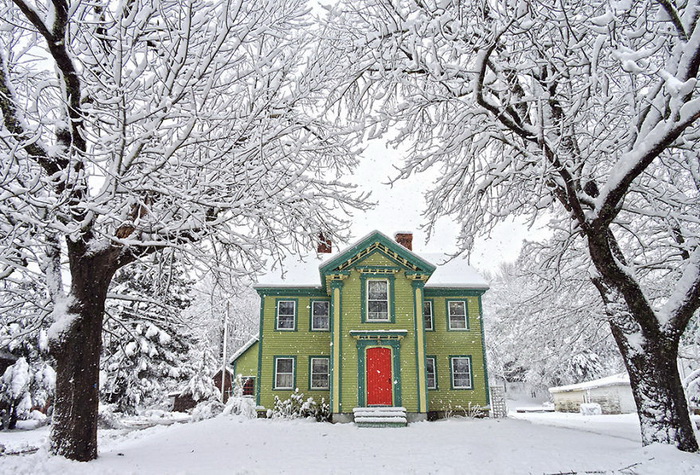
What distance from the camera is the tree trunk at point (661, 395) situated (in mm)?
7344

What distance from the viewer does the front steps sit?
16.4m

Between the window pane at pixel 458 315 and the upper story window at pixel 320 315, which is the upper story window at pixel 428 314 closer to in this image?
the window pane at pixel 458 315

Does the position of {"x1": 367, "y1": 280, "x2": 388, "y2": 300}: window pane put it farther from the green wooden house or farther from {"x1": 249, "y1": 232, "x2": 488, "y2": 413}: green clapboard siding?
{"x1": 249, "y1": 232, "x2": 488, "y2": 413}: green clapboard siding

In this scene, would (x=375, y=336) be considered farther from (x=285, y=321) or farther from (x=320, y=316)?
(x=285, y=321)

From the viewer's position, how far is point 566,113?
25.7 feet

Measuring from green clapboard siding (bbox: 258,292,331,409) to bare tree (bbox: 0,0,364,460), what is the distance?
39.0 ft

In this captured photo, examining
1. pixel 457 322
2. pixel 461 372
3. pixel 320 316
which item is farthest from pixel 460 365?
pixel 320 316

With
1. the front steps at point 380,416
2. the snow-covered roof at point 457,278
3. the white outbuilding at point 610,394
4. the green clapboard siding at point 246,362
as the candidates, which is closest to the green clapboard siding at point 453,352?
the snow-covered roof at point 457,278

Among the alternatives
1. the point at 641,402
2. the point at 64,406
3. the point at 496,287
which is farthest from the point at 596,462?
the point at 496,287

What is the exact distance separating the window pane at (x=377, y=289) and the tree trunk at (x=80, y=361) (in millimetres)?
12374

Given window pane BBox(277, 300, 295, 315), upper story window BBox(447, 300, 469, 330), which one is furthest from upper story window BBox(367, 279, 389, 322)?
window pane BBox(277, 300, 295, 315)

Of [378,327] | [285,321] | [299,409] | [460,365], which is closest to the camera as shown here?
[378,327]

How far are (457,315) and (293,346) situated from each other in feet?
25.4

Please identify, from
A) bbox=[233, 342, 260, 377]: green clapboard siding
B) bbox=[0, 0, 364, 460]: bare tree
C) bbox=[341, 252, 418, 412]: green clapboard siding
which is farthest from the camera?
bbox=[233, 342, 260, 377]: green clapboard siding
